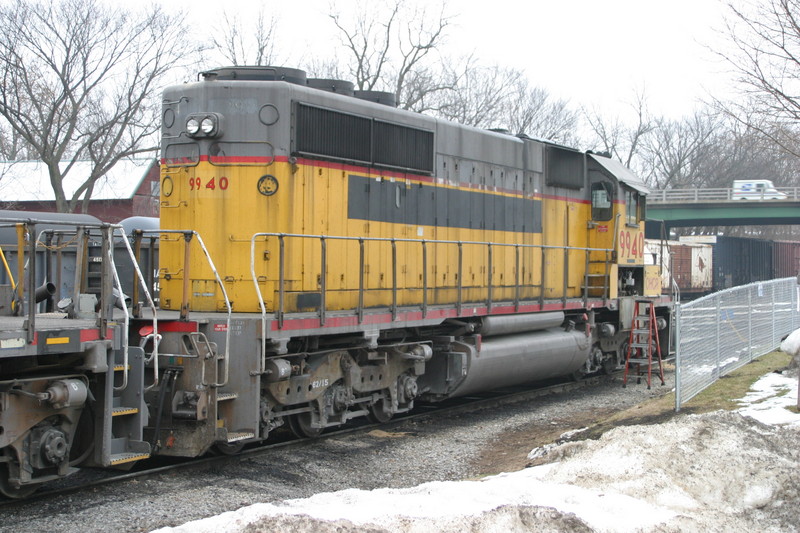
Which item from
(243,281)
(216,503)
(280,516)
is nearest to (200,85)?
(243,281)

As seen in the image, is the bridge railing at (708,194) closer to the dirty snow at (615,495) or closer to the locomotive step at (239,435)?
the dirty snow at (615,495)

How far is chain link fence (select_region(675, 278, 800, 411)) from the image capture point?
10672mm

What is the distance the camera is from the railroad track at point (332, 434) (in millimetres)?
7278

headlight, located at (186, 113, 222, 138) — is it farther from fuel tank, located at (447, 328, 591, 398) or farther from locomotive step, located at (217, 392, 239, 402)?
fuel tank, located at (447, 328, 591, 398)

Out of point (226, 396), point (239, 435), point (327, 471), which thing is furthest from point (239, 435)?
point (327, 471)

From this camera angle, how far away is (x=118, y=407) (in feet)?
22.7

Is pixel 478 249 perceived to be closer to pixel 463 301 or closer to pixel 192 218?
pixel 463 301

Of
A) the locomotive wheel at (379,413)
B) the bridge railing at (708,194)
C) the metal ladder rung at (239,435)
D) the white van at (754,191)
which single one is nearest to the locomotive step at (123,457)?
the metal ladder rung at (239,435)

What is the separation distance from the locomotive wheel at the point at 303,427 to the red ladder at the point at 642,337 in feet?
22.7

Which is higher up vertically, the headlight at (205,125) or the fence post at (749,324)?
the headlight at (205,125)

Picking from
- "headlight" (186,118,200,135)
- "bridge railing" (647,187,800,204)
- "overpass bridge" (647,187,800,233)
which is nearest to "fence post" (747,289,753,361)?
"headlight" (186,118,200,135)

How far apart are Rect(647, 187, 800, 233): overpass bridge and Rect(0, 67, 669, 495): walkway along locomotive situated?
42.4 metres

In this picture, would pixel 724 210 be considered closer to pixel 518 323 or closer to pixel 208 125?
pixel 518 323

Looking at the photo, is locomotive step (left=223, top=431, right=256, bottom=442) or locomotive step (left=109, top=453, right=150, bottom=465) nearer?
locomotive step (left=109, top=453, right=150, bottom=465)
